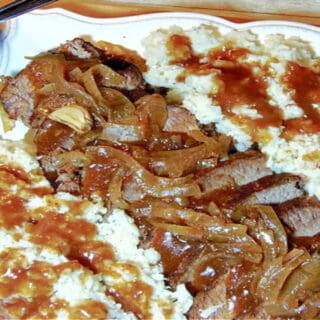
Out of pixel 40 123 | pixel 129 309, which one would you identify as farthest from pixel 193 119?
pixel 129 309

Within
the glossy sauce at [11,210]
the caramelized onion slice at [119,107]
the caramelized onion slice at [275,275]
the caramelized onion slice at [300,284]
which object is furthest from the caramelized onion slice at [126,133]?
the caramelized onion slice at [300,284]

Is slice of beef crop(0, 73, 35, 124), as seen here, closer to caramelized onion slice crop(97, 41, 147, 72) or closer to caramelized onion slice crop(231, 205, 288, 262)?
caramelized onion slice crop(97, 41, 147, 72)

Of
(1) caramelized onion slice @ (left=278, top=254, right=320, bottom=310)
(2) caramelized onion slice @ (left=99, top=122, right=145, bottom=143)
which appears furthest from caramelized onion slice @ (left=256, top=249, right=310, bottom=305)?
(2) caramelized onion slice @ (left=99, top=122, right=145, bottom=143)

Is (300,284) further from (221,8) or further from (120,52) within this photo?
(221,8)

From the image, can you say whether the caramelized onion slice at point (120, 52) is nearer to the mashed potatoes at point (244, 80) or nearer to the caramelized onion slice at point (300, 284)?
the mashed potatoes at point (244, 80)

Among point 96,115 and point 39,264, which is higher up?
point 96,115

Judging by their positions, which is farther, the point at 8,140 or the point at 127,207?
the point at 8,140

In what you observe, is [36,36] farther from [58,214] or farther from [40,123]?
[58,214]
